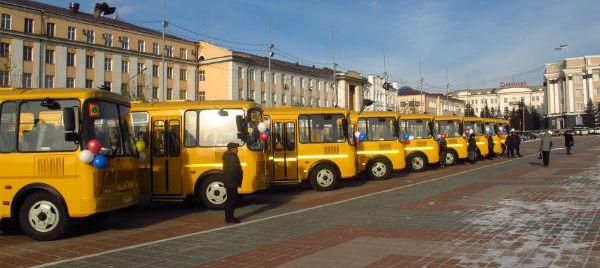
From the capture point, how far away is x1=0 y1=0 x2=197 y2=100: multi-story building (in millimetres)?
53594

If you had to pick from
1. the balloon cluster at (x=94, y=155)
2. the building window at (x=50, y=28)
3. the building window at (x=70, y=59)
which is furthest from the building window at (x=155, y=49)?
the balloon cluster at (x=94, y=155)

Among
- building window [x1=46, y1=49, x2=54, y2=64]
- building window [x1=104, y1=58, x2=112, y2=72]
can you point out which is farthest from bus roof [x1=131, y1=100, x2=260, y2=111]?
building window [x1=104, y1=58, x2=112, y2=72]

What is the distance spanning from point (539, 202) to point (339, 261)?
23.2ft

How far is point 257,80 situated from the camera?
79.6 meters

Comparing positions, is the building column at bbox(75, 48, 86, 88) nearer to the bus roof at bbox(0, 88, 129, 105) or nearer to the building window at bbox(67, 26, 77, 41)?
the building window at bbox(67, 26, 77, 41)

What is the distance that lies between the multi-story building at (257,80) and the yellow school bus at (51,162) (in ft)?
188

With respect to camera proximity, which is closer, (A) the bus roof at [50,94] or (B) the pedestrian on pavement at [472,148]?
(A) the bus roof at [50,94]

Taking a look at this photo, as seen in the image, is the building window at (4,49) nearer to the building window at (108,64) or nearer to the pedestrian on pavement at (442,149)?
the building window at (108,64)

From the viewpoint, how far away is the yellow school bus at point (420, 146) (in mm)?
23484

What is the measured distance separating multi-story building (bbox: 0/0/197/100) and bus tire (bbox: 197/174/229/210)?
3479cm

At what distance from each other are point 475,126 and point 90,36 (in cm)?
4933

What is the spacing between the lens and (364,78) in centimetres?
10612

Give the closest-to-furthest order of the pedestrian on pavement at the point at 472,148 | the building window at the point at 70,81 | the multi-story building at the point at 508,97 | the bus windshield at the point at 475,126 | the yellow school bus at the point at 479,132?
the pedestrian on pavement at the point at 472,148
the bus windshield at the point at 475,126
the yellow school bus at the point at 479,132
the building window at the point at 70,81
the multi-story building at the point at 508,97

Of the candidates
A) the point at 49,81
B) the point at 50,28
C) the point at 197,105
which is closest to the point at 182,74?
the point at 50,28
